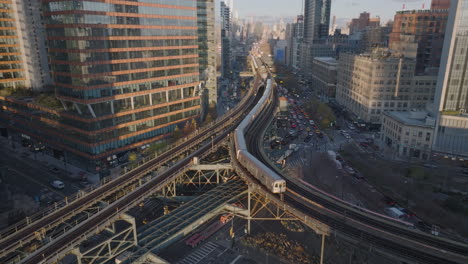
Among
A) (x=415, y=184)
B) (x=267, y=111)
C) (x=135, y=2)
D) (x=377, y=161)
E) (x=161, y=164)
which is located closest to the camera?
(x=161, y=164)

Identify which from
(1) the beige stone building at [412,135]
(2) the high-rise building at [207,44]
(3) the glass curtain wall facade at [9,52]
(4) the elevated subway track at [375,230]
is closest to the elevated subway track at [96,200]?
(4) the elevated subway track at [375,230]

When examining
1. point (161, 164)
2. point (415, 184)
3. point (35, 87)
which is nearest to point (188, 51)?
point (161, 164)

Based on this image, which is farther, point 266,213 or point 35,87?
point 35,87

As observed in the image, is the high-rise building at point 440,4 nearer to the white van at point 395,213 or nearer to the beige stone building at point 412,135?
the beige stone building at point 412,135

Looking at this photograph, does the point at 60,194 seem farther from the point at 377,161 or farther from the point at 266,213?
the point at 377,161

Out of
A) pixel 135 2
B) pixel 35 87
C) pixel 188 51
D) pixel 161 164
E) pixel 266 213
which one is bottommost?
pixel 266 213
